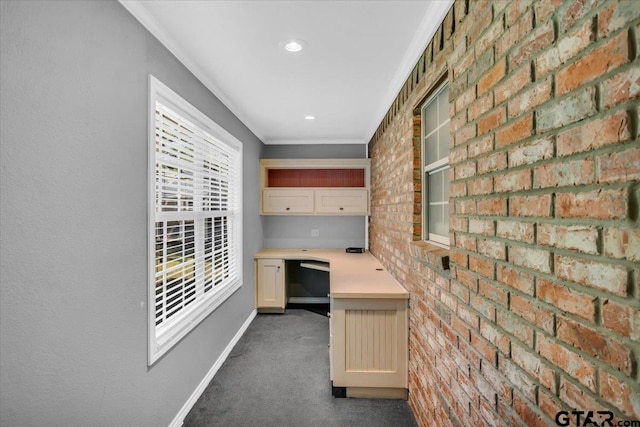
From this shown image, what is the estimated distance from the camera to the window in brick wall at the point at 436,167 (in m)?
1.89

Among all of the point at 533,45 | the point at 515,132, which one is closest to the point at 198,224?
the point at 515,132

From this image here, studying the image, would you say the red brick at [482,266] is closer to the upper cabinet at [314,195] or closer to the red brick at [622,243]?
the red brick at [622,243]

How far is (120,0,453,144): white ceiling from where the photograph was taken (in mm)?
1638

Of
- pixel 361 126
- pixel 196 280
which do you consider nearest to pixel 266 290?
pixel 196 280

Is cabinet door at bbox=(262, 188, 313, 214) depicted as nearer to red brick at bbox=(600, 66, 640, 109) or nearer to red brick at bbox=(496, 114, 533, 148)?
red brick at bbox=(496, 114, 533, 148)

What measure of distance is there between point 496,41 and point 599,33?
18.6 inches

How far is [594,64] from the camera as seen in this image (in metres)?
0.70

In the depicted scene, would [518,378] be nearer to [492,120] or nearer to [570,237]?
[570,237]

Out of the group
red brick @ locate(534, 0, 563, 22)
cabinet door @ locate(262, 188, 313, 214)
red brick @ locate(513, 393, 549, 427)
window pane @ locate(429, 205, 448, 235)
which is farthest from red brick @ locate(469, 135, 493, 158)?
cabinet door @ locate(262, 188, 313, 214)

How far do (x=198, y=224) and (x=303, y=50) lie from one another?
1603 millimetres

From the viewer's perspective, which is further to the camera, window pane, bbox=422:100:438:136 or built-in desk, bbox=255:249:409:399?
built-in desk, bbox=255:249:409:399

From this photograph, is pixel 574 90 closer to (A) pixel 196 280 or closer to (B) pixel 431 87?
(B) pixel 431 87

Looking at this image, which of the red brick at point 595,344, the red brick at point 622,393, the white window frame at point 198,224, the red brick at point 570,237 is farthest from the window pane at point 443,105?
the white window frame at point 198,224

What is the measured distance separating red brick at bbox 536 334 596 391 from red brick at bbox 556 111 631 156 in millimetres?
508
